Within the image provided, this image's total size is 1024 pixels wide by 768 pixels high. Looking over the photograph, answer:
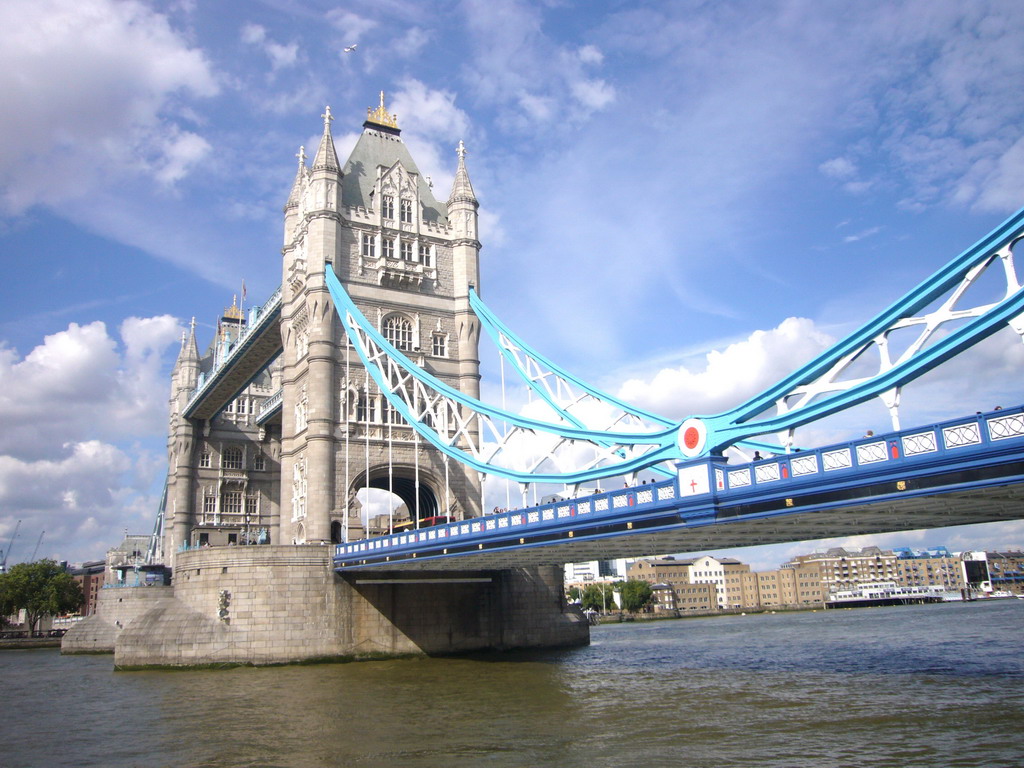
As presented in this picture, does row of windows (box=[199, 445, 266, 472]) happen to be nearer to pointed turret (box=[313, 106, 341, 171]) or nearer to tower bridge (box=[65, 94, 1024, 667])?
tower bridge (box=[65, 94, 1024, 667])

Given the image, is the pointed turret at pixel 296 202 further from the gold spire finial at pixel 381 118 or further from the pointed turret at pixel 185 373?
the pointed turret at pixel 185 373

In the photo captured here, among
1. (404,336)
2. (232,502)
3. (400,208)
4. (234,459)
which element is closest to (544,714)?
(404,336)

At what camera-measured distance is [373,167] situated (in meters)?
51.0

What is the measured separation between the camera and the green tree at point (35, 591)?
260 feet

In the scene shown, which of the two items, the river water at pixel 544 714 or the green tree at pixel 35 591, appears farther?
the green tree at pixel 35 591

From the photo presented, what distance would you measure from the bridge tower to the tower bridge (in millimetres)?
132

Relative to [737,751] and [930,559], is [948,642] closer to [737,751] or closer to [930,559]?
[737,751]

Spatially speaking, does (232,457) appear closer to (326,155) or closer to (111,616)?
(111,616)

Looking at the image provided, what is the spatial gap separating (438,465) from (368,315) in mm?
8734

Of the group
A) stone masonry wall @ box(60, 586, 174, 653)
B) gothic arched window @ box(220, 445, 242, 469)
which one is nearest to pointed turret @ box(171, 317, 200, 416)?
gothic arched window @ box(220, 445, 242, 469)

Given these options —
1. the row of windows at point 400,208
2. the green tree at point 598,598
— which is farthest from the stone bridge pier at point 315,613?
the green tree at point 598,598

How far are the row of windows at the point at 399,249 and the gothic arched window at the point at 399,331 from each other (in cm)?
A: 344

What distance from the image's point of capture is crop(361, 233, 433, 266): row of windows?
48156 mm

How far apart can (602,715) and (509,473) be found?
11300 millimetres
